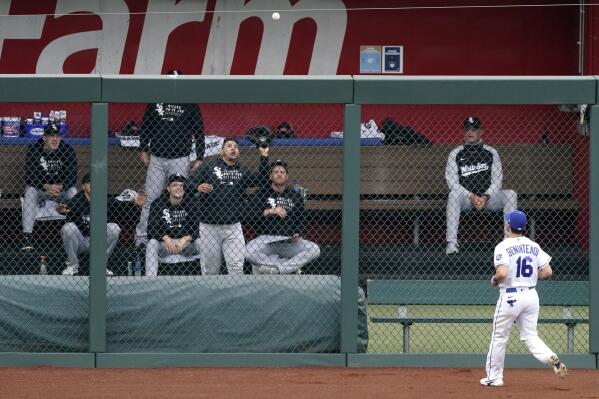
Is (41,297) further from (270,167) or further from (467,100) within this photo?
(467,100)

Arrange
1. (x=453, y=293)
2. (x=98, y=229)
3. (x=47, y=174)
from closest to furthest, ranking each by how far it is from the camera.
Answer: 1. (x=98, y=229)
2. (x=453, y=293)
3. (x=47, y=174)

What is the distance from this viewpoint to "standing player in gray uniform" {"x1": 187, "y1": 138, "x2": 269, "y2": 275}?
12.5 metres

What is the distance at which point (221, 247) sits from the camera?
12.6m

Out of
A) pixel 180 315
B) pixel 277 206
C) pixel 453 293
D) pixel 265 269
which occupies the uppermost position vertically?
pixel 277 206

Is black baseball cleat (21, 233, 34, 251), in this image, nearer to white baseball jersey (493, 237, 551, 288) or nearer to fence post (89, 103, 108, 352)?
fence post (89, 103, 108, 352)

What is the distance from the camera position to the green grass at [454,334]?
1263 centimetres

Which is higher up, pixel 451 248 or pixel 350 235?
pixel 350 235

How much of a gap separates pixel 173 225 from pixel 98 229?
1.16 metres

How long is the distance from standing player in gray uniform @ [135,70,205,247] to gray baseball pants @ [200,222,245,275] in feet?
1.94

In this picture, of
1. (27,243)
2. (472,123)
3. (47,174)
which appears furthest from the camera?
(472,123)

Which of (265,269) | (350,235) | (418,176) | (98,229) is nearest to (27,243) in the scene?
(98,229)

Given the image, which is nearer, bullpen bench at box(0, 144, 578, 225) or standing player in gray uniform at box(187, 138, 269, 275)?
standing player in gray uniform at box(187, 138, 269, 275)

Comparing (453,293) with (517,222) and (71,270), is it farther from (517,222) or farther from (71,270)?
(71,270)

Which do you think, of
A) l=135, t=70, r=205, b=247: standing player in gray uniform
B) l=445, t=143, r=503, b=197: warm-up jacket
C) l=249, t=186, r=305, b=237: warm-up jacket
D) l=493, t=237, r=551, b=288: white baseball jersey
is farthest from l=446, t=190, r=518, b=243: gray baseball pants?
l=493, t=237, r=551, b=288: white baseball jersey
